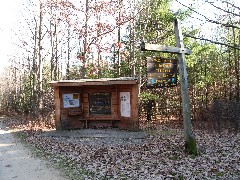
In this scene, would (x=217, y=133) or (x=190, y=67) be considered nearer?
(x=217, y=133)

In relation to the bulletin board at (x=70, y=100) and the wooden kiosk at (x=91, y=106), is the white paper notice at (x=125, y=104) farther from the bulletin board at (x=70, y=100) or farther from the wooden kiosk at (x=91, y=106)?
the bulletin board at (x=70, y=100)

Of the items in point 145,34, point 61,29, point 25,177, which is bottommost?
point 25,177

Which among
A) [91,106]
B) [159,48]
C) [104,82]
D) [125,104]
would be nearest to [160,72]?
[159,48]

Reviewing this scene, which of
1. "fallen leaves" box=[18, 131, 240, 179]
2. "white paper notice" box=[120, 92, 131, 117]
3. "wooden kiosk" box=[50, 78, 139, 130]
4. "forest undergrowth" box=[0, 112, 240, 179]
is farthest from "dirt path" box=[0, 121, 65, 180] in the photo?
"white paper notice" box=[120, 92, 131, 117]

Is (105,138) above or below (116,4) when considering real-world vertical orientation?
below

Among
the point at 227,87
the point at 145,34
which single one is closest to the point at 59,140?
the point at 145,34

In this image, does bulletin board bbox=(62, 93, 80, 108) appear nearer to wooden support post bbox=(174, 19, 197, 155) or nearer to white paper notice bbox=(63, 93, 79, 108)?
white paper notice bbox=(63, 93, 79, 108)

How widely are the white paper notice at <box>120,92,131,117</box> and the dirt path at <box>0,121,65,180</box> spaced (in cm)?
551

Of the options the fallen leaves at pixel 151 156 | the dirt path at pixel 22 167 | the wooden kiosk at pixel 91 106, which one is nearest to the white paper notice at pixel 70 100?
the wooden kiosk at pixel 91 106

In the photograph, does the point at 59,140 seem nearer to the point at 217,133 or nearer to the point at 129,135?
the point at 129,135

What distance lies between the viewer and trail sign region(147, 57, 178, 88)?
8195 millimetres

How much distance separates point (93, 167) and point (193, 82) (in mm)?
12731

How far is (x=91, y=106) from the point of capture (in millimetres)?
15297

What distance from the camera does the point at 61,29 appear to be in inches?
930
